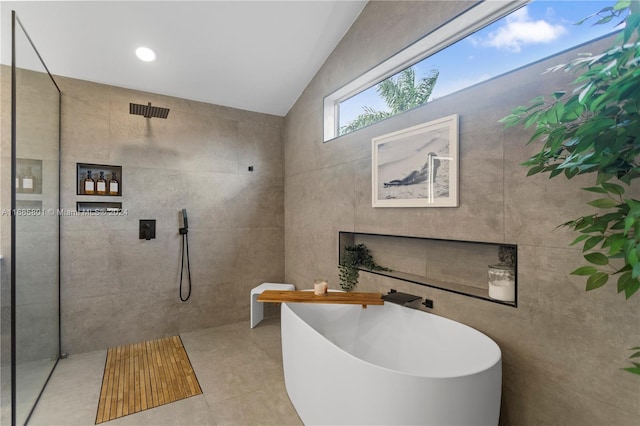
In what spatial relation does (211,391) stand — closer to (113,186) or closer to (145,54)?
(113,186)

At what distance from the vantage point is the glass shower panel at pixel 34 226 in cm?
204

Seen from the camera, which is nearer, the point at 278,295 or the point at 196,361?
the point at 278,295

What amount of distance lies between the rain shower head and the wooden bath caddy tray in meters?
2.22

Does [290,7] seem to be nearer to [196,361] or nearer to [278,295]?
[278,295]

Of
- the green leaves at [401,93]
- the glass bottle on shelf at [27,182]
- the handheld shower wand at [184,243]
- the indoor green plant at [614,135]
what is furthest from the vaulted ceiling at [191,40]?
the indoor green plant at [614,135]

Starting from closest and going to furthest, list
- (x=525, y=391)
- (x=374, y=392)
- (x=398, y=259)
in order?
1. (x=374, y=392)
2. (x=525, y=391)
3. (x=398, y=259)

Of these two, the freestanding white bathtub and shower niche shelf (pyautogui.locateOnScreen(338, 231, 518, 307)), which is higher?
shower niche shelf (pyautogui.locateOnScreen(338, 231, 518, 307))

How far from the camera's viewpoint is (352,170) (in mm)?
Answer: 3066

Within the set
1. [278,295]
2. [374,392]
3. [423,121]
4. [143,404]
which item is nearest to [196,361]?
[143,404]

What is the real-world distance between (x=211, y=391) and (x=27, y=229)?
1.84 meters

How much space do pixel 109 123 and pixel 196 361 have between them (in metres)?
2.64

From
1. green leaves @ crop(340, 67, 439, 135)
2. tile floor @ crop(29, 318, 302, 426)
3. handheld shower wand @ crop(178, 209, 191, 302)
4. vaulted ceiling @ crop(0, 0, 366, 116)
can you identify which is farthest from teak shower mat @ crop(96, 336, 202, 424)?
green leaves @ crop(340, 67, 439, 135)

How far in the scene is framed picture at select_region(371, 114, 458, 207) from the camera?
2.14 metres

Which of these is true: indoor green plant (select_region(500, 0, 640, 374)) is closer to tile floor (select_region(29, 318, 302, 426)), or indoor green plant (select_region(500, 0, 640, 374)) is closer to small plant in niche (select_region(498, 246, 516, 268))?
small plant in niche (select_region(498, 246, 516, 268))
